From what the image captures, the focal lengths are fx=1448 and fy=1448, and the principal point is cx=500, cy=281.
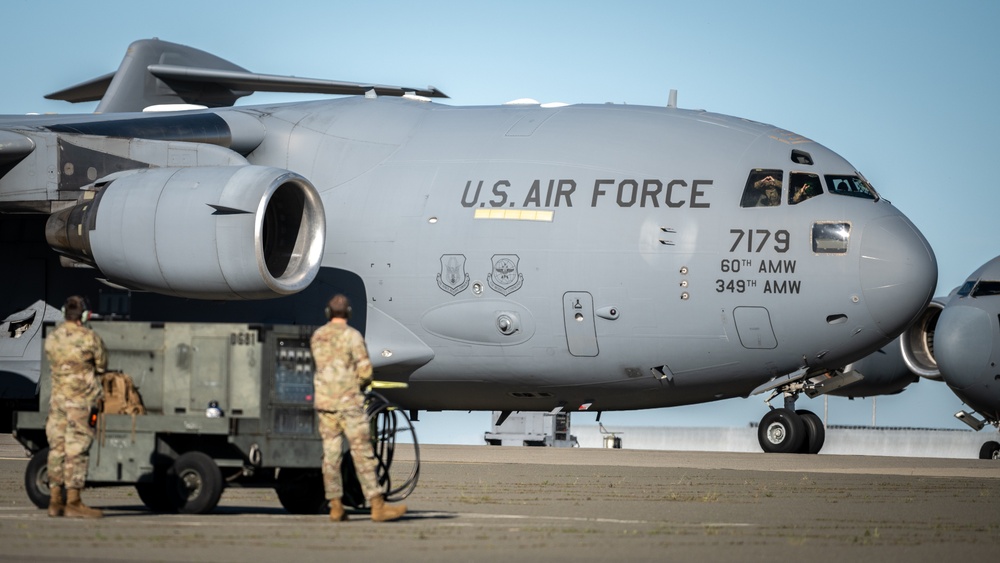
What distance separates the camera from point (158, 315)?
1645cm

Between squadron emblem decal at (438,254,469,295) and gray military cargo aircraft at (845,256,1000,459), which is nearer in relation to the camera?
squadron emblem decal at (438,254,469,295)

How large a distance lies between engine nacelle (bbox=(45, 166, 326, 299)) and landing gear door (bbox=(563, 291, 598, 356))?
269cm

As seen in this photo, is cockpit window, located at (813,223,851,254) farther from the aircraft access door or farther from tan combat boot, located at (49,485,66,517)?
tan combat boot, located at (49,485,66,517)

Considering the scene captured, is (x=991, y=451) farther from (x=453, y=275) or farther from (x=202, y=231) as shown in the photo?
(x=202, y=231)

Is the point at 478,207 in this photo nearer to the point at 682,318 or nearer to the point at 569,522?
the point at 682,318

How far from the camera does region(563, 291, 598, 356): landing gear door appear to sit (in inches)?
602

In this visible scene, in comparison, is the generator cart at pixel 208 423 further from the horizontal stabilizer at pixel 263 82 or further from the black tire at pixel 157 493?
the horizontal stabilizer at pixel 263 82

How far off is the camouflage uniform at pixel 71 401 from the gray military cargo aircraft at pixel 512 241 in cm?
512

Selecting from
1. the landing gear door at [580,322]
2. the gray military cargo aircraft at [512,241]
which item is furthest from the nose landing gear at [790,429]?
the landing gear door at [580,322]

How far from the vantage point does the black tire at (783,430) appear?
18.2 m

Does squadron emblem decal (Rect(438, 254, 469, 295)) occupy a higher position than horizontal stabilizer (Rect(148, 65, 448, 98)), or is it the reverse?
horizontal stabilizer (Rect(148, 65, 448, 98))

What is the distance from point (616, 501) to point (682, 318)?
13.4ft

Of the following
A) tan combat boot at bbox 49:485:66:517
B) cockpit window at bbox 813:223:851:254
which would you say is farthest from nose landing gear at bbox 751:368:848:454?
tan combat boot at bbox 49:485:66:517

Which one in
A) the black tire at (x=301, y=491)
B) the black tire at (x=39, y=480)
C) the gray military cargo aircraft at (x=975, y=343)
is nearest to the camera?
the black tire at (x=39, y=480)
